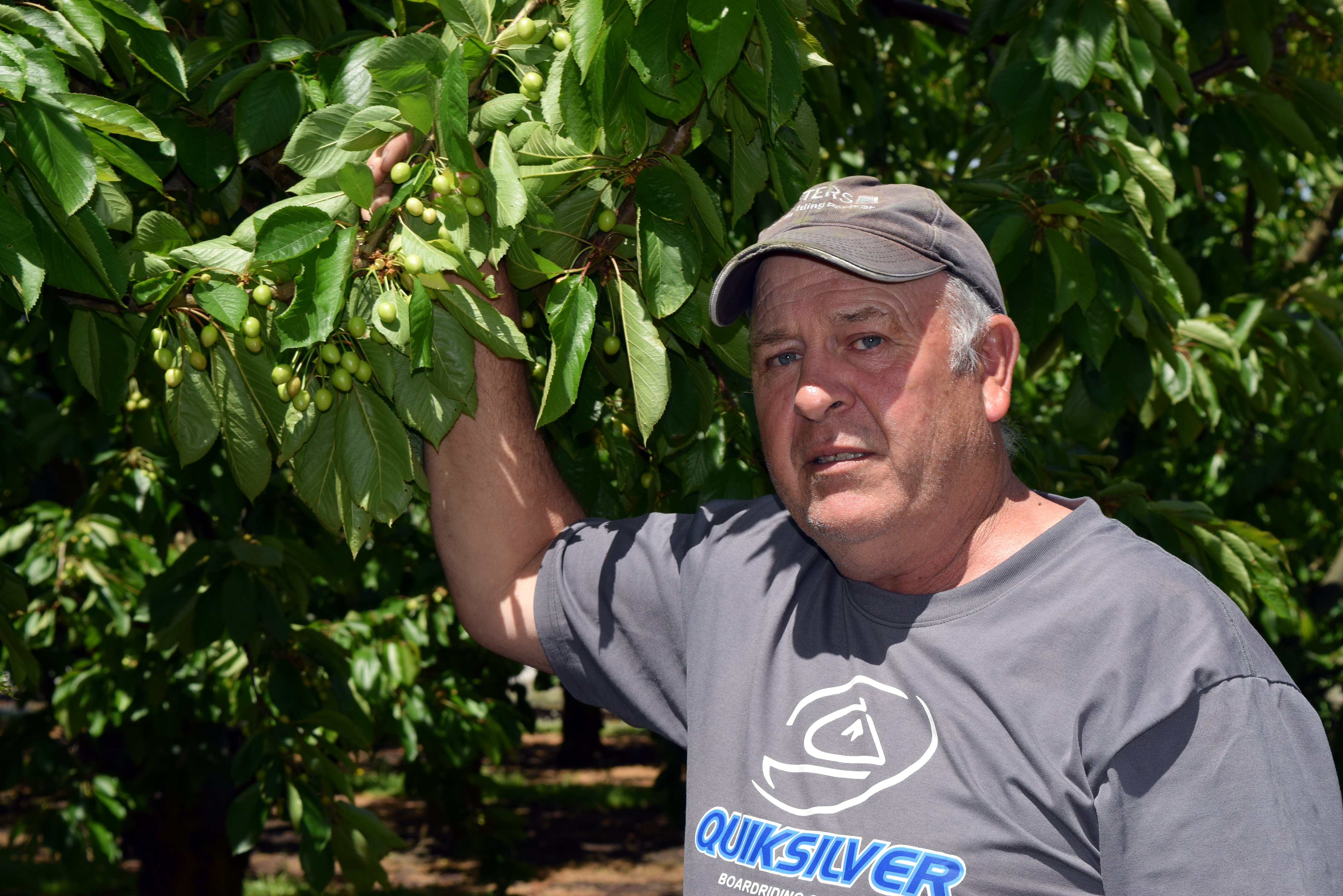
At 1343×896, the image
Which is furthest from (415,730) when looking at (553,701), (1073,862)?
(553,701)

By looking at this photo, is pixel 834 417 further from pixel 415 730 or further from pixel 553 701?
pixel 553 701

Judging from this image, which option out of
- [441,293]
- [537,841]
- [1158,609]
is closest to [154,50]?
[441,293]

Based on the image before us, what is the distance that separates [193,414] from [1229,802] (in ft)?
4.87

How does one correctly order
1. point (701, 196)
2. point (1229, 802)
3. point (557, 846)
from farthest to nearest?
point (557, 846) → point (701, 196) → point (1229, 802)

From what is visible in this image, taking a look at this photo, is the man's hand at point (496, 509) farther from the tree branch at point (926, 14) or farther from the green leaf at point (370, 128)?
the tree branch at point (926, 14)

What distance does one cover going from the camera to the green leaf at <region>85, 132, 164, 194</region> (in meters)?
1.55

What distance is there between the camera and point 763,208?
10.9 feet

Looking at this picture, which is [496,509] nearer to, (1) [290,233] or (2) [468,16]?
(1) [290,233]

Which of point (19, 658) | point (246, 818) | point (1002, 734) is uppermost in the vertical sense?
point (1002, 734)

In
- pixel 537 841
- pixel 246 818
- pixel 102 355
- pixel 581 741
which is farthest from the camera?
pixel 581 741

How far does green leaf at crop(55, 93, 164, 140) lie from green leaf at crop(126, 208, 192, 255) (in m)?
0.27

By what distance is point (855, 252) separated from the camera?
157 cm

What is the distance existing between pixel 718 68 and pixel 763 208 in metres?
1.99

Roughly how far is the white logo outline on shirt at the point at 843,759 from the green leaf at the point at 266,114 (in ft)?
4.16
